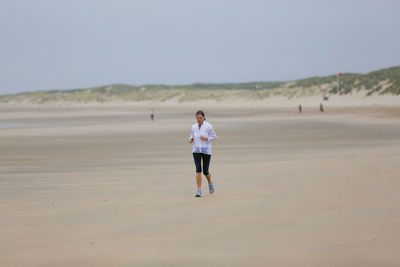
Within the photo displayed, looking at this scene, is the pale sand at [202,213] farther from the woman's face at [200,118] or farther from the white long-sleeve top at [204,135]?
the woman's face at [200,118]

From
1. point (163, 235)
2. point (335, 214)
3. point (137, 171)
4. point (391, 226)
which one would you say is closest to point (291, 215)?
point (335, 214)

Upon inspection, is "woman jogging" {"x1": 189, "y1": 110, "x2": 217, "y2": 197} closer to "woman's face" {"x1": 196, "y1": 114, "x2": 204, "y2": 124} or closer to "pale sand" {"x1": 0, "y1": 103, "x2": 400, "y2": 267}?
"woman's face" {"x1": 196, "y1": 114, "x2": 204, "y2": 124}

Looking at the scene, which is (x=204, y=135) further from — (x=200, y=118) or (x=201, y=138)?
(x=200, y=118)

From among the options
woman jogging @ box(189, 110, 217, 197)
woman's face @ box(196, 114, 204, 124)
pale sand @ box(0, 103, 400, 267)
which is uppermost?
woman's face @ box(196, 114, 204, 124)

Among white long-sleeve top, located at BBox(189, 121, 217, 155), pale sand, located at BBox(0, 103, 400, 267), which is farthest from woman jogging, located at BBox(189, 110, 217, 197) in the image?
pale sand, located at BBox(0, 103, 400, 267)

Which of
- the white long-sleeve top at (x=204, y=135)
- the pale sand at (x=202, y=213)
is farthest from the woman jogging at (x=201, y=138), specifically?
the pale sand at (x=202, y=213)

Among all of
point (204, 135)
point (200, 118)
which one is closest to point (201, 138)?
point (204, 135)

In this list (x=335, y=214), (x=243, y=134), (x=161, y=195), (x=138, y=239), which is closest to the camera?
(x=138, y=239)

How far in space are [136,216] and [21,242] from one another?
Result: 6.02 feet

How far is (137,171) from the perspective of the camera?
13.5m

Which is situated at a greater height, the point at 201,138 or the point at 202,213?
the point at 201,138

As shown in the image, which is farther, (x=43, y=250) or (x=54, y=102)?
(x=54, y=102)

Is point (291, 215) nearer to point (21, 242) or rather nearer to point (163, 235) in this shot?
point (163, 235)

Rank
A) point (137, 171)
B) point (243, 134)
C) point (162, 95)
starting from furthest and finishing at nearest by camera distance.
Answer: point (162, 95) → point (243, 134) → point (137, 171)
